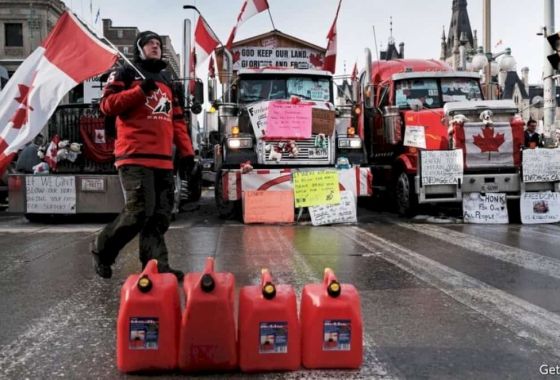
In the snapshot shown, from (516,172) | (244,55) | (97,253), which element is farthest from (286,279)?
(244,55)

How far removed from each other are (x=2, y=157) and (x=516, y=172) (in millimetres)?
8908

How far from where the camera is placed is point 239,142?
11008 mm

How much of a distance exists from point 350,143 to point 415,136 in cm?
121

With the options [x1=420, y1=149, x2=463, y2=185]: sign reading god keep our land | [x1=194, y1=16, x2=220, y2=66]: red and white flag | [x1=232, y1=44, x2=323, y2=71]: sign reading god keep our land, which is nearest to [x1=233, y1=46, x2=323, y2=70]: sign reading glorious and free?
[x1=232, y1=44, x2=323, y2=71]: sign reading god keep our land

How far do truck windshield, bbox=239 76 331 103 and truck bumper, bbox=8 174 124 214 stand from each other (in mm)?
2944

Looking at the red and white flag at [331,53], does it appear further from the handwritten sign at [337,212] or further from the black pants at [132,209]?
the black pants at [132,209]

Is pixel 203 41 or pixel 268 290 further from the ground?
pixel 203 41

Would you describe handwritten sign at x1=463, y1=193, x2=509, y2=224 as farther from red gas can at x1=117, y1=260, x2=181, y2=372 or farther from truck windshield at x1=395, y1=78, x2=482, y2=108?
red gas can at x1=117, y1=260, x2=181, y2=372

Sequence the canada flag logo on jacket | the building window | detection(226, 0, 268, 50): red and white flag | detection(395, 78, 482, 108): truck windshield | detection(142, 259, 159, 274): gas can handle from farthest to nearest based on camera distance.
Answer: the building window → detection(226, 0, 268, 50): red and white flag → detection(395, 78, 482, 108): truck windshield → the canada flag logo on jacket → detection(142, 259, 159, 274): gas can handle

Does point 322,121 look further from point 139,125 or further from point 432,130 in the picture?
point 139,125

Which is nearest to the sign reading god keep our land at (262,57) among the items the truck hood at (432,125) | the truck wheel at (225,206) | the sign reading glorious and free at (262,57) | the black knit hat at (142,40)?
the sign reading glorious and free at (262,57)

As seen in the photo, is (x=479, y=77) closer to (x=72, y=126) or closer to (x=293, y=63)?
(x=293, y=63)

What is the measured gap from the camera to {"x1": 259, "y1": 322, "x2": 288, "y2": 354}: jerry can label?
320 centimetres

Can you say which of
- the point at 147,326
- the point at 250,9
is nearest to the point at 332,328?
the point at 147,326
